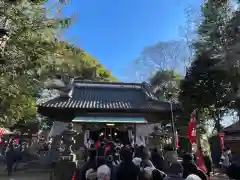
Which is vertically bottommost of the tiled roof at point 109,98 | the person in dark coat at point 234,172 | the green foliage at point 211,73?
the person in dark coat at point 234,172

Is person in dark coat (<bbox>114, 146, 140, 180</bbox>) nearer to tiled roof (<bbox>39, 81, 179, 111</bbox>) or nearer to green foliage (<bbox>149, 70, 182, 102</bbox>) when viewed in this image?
tiled roof (<bbox>39, 81, 179, 111</bbox>)

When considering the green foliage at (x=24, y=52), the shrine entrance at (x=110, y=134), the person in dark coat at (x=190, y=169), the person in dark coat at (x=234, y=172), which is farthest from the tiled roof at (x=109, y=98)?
the person in dark coat at (x=190, y=169)

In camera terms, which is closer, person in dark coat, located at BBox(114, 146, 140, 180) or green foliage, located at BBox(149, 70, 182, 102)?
person in dark coat, located at BBox(114, 146, 140, 180)

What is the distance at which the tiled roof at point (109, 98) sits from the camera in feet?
51.0

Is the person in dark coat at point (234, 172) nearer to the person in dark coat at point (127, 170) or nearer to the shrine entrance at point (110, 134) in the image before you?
the person in dark coat at point (127, 170)

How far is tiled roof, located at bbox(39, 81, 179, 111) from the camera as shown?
1556cm

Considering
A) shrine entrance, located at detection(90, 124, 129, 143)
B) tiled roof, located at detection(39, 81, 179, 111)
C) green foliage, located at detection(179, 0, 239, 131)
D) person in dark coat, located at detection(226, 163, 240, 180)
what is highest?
green foliage, located at detection(179, 0, 239, 131)

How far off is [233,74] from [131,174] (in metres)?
14.6

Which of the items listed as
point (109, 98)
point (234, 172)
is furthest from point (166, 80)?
point (234, 172)

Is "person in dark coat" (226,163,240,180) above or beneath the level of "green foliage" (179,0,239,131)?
beneath


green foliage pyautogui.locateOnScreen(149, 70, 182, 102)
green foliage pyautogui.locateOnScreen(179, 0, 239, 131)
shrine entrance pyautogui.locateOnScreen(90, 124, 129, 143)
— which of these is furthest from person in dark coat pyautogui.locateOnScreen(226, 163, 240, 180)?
green foliage pyautogui.locateOnScreen(149, 70, 182, 102)

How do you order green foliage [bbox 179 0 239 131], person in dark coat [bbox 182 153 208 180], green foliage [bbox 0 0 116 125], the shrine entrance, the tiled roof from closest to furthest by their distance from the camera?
person in dark coat [bbox 182 153 208 180] < green foliage [bbox 0 0 116 125] < the tiled roof < the shrine entrance < green foliage [bbox 179 0 239 131]

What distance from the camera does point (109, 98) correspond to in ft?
59.2

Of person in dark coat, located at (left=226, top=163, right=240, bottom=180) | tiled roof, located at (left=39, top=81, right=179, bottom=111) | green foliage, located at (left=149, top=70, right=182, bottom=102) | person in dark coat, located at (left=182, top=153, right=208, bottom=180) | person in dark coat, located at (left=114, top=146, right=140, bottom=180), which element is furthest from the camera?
green foliage, located at (left=149, top=70, right=182, bottom=102)
